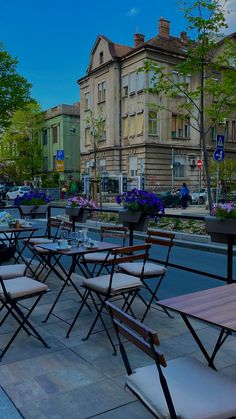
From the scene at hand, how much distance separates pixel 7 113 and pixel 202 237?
76.2 ft

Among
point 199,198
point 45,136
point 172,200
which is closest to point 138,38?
point 199,198

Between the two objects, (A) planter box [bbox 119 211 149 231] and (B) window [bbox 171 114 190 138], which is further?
(B) window [bbox 171 114 190 138]

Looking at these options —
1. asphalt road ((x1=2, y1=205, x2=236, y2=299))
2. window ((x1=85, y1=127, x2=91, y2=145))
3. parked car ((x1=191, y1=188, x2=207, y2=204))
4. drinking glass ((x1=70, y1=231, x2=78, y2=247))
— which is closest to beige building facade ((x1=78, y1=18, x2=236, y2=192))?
window ((x1=85, y1=127, x2=91, y2=145))

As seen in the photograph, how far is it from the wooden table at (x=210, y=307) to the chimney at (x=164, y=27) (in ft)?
117

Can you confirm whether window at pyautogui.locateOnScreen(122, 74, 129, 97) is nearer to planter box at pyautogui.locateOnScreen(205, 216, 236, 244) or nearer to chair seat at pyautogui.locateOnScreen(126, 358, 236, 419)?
planter box at pyautogui.locateOnScreen(205, 216, 236, 244)

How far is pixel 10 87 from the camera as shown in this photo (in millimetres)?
28453

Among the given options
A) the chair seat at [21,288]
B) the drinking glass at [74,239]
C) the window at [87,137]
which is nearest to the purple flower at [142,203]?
the drinking glass at [74,239]

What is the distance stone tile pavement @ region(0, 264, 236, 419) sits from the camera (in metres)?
2.66

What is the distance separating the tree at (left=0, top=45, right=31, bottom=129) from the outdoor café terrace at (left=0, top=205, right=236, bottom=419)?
2597 centimetres

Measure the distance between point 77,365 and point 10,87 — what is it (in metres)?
28.2

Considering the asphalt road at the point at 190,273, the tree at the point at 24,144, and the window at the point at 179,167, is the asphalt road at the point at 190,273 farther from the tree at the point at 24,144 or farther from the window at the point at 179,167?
the tree at the point at 24,144

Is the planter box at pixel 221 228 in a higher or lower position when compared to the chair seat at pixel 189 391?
higher

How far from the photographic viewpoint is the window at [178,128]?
3478 centimetres

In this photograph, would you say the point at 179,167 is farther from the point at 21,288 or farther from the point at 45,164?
the point at 21,288
